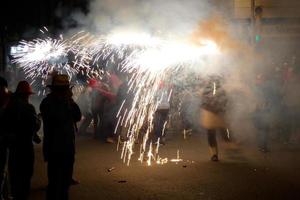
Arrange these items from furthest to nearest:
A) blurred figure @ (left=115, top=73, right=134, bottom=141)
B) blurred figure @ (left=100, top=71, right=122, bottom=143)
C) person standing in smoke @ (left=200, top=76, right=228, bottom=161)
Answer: blurred figure @ (left=100, top=71, right=122, bottom=143)
blurred figure @ (left=115, top=73, right=134, bottom=141)
person standing in smoke @ (left=200, top=76, right=228, bottom=161)

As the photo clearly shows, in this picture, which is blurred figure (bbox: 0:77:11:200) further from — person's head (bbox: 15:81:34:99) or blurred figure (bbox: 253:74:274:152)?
blurred figure (bbox: 253:74:274:152)

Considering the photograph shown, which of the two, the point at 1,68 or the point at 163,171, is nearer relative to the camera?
the point at 163,171

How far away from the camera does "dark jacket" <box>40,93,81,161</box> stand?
224 inches

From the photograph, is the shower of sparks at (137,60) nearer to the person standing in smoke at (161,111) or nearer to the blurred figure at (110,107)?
the person standing in smoke at (161,111)

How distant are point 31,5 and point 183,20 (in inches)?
635

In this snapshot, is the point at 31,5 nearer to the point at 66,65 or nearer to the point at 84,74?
the point at 66,65

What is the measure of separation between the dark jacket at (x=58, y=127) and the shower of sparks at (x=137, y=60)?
10.8 feet

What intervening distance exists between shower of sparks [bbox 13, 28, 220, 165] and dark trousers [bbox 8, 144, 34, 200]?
329 cm

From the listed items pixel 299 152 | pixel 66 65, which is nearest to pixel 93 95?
pixel 66 65

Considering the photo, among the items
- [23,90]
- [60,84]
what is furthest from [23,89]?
[60,84]

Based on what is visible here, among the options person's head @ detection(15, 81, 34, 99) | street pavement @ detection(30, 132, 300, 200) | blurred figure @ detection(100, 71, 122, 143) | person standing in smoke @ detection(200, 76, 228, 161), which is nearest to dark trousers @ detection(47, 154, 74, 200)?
street pavement @ detection(30, 132, 300, 200)

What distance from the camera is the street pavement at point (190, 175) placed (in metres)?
6.52

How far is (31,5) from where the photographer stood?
79.1ft

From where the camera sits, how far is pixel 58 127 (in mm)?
5723
